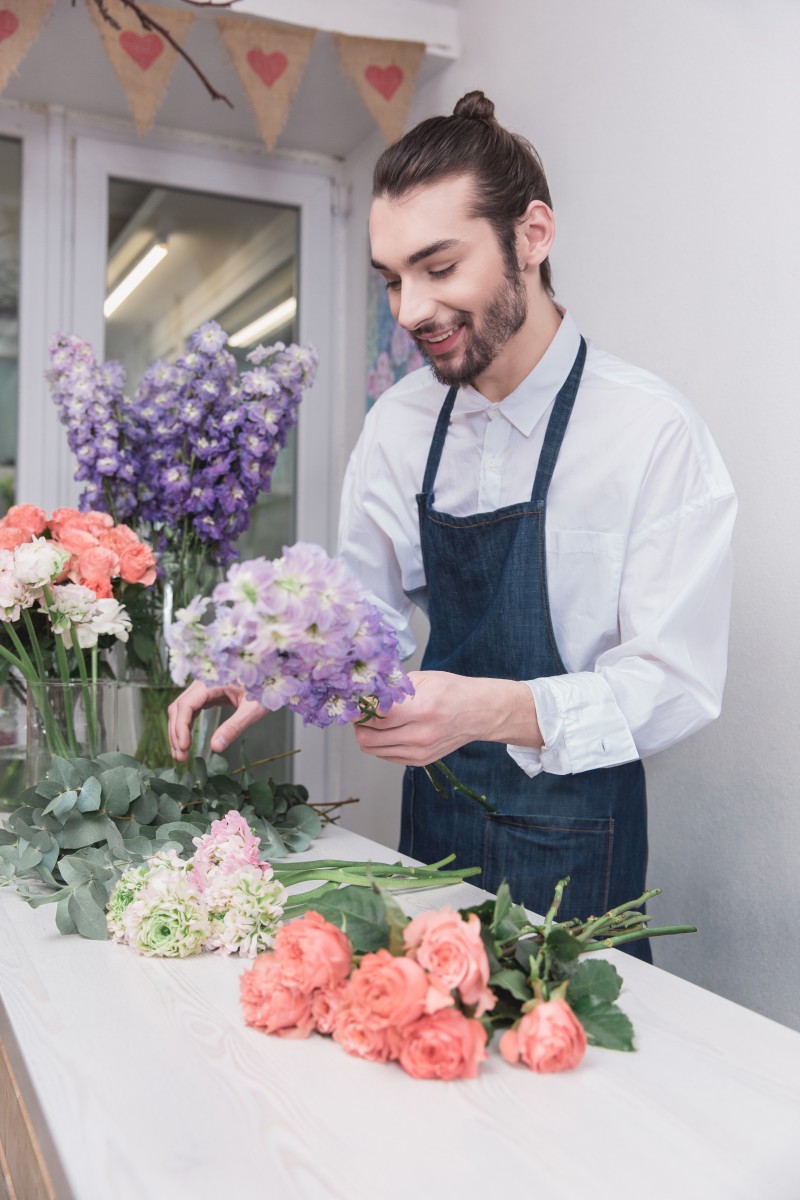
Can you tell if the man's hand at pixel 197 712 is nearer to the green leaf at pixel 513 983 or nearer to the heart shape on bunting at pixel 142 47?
the green leaf at pixel 513 983

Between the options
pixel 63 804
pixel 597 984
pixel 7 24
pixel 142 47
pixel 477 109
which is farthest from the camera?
pixel 142 47

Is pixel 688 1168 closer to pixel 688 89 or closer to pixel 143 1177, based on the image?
pixel 143 1177

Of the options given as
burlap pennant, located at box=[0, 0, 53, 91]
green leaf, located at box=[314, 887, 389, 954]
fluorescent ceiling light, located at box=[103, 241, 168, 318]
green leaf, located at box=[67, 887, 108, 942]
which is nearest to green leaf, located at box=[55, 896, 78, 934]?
green leaf, located at box=[67, 887, 108, 942]

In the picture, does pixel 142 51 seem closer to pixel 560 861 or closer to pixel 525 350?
pixel 525 350

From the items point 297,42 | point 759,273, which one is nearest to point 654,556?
point 759,273

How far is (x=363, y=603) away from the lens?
0.76 m

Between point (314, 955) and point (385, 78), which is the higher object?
point (385, 78)

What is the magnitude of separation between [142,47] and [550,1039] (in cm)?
211

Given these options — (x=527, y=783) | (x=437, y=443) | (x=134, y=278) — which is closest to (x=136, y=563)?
(x=437, y=443)

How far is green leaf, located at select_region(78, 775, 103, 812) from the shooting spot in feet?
3.74

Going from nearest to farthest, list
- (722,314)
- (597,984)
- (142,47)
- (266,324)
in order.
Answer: (597,984)
(722,314)
(142,47)
(266,324)

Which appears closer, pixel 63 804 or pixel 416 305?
pixel 63 804

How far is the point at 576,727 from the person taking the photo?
3.75 feet

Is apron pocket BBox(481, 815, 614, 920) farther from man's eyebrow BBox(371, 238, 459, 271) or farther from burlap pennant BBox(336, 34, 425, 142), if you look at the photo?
burlap pennant BBox(336, 34, 425, 142)
